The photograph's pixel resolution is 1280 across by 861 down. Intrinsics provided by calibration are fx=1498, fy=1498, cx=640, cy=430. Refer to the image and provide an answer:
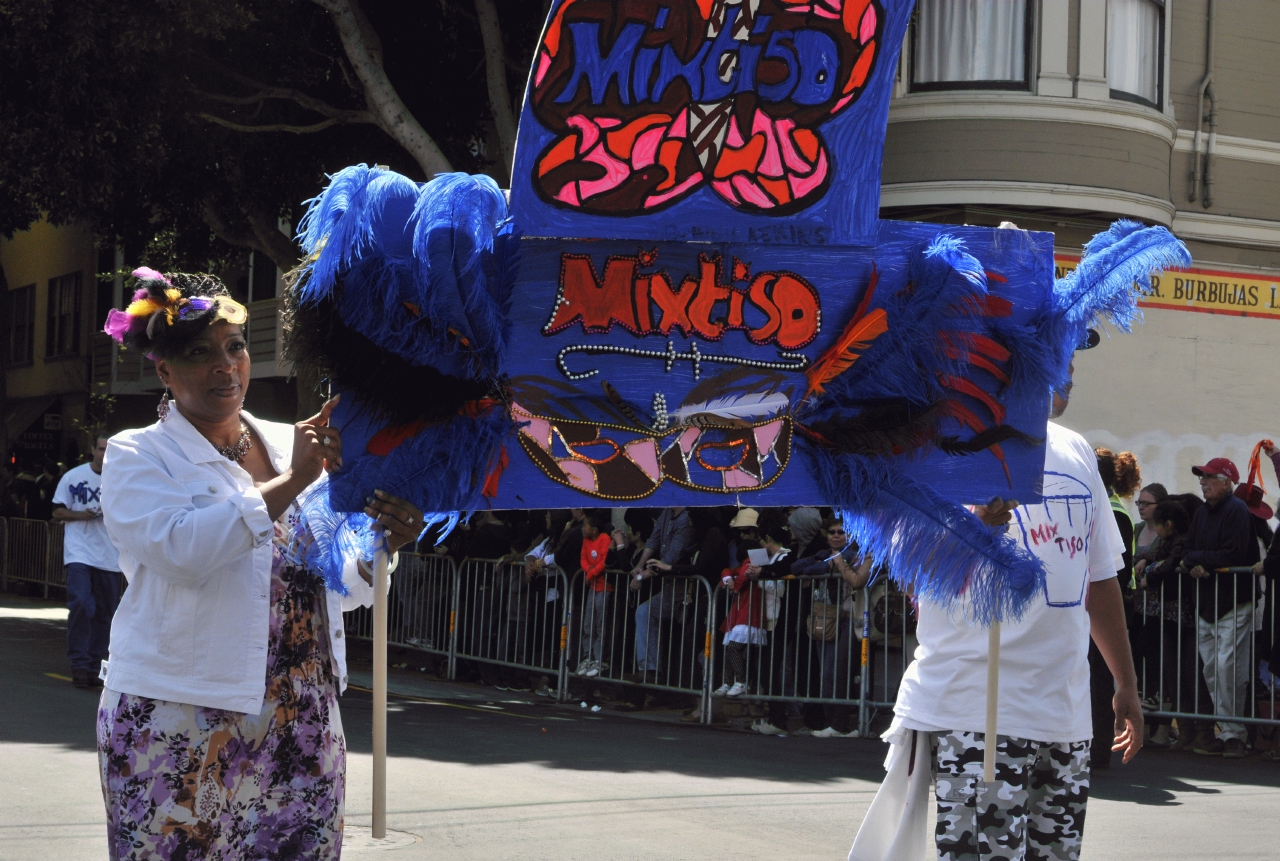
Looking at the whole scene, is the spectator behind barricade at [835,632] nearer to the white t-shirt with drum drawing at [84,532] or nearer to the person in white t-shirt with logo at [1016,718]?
the white t-shirt with drum drawing at [84,532]

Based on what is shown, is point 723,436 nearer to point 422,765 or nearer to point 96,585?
point 422,765

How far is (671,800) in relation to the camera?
305 inches

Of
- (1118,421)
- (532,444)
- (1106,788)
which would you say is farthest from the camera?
(1118,421)

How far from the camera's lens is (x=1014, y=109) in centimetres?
1468

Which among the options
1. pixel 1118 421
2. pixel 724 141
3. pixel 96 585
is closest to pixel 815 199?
pixel 724 141

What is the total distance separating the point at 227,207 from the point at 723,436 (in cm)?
1324

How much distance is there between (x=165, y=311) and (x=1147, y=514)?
8989mm

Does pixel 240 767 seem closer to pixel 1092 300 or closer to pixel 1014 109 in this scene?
pixel 1092 300

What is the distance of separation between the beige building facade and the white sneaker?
563 cm

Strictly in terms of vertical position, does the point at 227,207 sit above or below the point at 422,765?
above

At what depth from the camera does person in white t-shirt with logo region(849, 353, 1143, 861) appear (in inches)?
165

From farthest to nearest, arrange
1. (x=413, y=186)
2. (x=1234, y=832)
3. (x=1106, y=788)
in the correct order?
1. (x=1106, y=788)
2. (x=1234, y=832)
3. (x=413, y=186)

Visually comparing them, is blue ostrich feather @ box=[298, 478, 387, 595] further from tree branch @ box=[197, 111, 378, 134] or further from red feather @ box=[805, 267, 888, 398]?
tree branch @ box=[197, 111, 378, 134]

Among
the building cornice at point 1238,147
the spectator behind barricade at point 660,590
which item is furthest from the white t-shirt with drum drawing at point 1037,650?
the building cornice at point 1238,147
